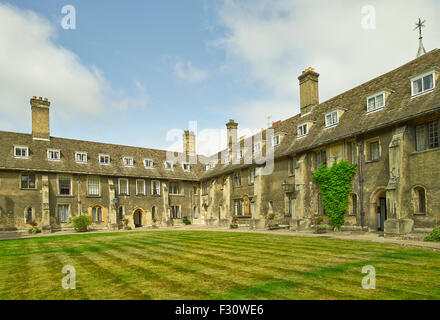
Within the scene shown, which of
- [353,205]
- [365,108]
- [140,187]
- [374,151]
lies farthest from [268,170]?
[140,187]

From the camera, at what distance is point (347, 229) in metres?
20.4

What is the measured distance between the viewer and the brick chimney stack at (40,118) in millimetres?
33656

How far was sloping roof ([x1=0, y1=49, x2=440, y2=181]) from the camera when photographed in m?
18.0

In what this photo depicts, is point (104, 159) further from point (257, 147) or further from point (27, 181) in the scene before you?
point (257, 147)

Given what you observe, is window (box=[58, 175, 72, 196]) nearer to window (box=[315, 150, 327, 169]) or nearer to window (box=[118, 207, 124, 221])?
window (box=[118, 207, 124, 221])

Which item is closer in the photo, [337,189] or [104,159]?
[337,189]

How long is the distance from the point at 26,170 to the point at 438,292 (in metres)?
33.8

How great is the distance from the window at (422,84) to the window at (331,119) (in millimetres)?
5748

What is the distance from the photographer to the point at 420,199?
16484mm

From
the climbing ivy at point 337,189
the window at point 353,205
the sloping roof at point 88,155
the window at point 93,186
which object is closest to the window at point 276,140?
the climbing ivy at point 337,189

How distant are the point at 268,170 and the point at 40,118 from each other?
2587 centimetres

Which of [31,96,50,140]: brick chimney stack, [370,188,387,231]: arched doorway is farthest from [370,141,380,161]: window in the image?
[31,96,50,140]: brick chimney stack
